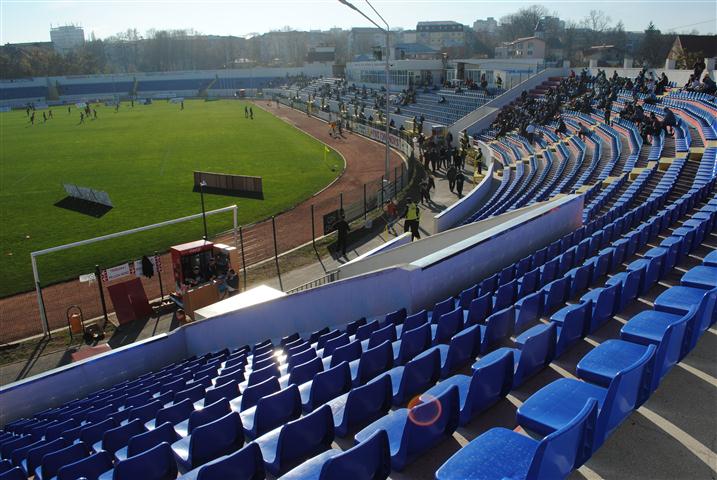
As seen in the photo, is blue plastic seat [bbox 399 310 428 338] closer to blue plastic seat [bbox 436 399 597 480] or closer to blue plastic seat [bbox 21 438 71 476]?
blue plastic seat [bbox 436 399 597 480]

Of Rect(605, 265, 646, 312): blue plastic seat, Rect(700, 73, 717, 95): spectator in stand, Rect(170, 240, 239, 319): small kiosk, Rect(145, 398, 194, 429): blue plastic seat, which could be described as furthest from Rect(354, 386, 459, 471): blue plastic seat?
Result: Rect(700, 73, 717, 95): spectator in stand

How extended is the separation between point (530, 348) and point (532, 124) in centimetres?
3225

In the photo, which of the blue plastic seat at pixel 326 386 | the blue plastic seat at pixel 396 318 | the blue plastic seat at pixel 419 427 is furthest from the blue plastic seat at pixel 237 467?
the blue plastic seat at pixel 396 318

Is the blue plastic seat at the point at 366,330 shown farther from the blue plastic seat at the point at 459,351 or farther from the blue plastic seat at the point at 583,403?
the blue plastic seat at the point at 583,403

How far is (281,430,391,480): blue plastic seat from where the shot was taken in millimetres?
3688

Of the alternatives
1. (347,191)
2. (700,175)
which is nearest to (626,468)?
(700,175)

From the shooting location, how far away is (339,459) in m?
3.70

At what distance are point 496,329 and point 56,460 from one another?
17.7ft

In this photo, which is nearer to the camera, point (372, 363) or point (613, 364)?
point (613, 364)

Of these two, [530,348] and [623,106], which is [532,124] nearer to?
[623,106]

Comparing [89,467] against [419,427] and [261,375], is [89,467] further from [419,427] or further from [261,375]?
[419,427]

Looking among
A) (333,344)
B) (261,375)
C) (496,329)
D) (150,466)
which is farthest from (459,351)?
(150,466)

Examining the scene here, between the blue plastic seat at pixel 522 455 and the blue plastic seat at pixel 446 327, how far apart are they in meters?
3.57

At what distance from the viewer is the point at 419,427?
4488mm
